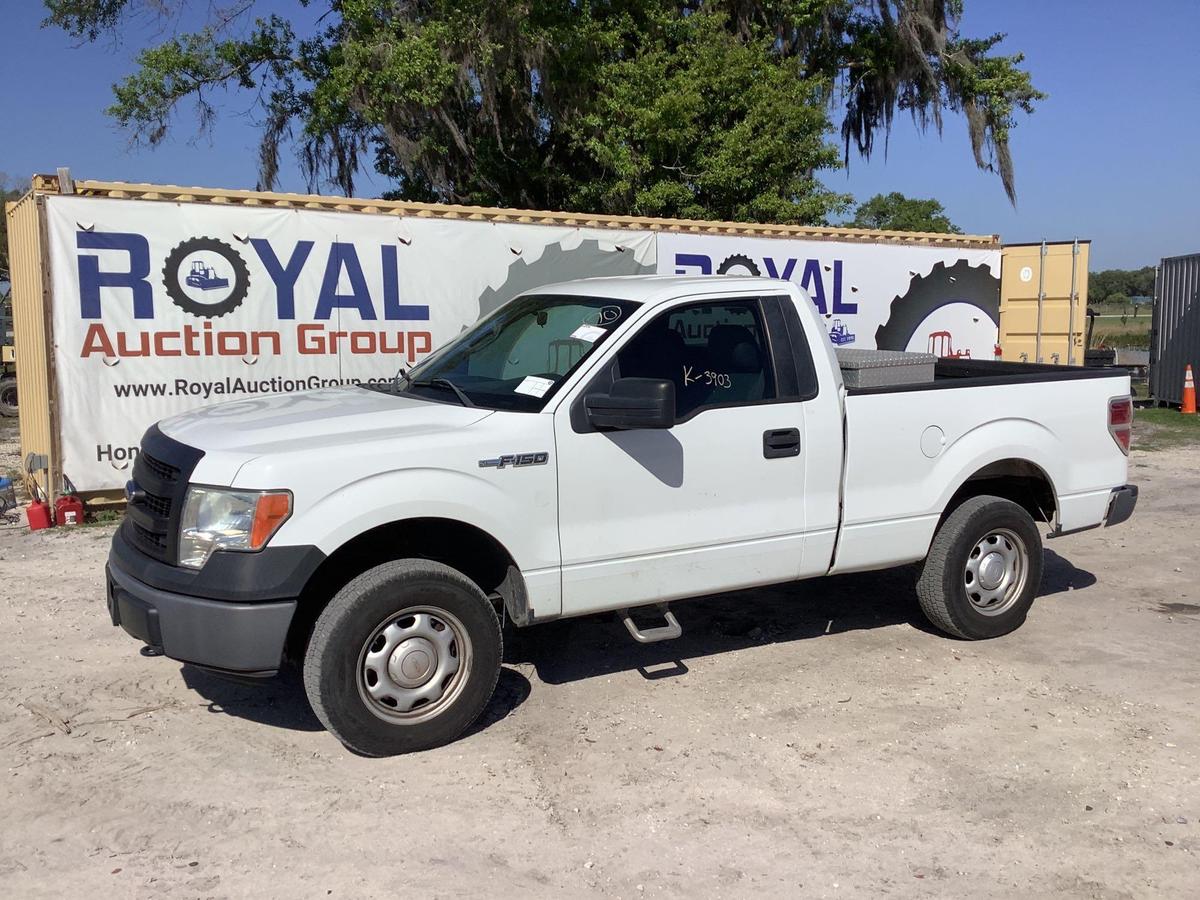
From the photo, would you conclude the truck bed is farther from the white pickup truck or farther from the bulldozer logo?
the bulldozer logo

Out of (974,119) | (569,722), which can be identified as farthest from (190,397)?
(974,119)

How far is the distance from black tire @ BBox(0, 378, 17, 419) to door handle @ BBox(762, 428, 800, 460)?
641 inches

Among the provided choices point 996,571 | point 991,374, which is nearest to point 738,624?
point 996,571

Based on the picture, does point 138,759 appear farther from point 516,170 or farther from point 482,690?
point 516,170

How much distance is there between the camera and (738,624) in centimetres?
633

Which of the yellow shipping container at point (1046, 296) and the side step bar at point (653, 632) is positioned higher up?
the yellow shipping container at point (1046, 296)

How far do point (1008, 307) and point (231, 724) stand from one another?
14790 mm

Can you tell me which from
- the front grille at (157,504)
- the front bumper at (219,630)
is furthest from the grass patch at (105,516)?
the front bumper at (219,630)

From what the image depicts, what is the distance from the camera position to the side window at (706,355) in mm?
4965

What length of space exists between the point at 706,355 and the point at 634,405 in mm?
763

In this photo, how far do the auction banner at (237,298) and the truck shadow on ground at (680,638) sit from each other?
4500 mm

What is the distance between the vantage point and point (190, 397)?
9516mm

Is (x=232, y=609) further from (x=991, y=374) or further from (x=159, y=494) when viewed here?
(x=991, y=374)

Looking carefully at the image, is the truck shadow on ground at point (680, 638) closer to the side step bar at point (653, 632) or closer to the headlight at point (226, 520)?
the side step bar at point (653, 632)
